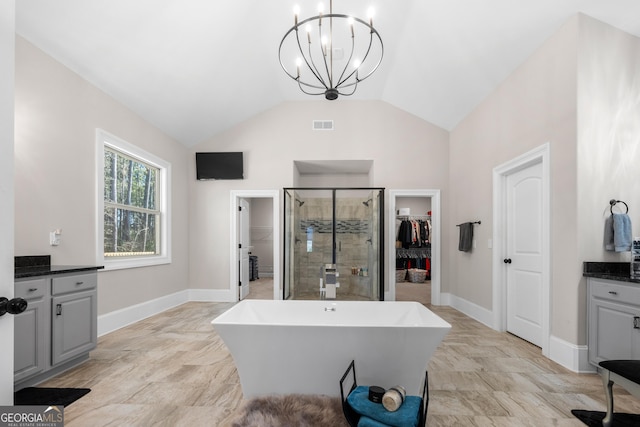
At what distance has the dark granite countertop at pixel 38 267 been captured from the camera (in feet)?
7.54

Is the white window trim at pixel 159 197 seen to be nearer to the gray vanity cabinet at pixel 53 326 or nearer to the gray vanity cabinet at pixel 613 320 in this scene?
the gray vanity cabinet at pixel 53 326

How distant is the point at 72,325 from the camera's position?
2.51 m

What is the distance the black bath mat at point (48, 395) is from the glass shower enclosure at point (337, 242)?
122 inches

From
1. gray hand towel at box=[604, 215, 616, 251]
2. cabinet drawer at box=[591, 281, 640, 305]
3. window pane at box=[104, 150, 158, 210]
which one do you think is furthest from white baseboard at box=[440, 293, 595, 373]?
window pane at box=[104, 150, 158, 210]

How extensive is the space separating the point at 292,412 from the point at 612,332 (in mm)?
2403

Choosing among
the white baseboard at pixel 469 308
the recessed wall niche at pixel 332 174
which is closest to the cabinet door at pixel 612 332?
the white baseboard at pixel 469 308

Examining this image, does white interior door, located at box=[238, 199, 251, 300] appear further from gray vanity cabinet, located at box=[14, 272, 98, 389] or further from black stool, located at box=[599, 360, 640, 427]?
black stool, located at box=[599, 360, 640, 427]

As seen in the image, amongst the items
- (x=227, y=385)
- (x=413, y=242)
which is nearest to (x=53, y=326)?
(x=227, y=385)

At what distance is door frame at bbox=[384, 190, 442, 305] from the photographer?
16.7 ft

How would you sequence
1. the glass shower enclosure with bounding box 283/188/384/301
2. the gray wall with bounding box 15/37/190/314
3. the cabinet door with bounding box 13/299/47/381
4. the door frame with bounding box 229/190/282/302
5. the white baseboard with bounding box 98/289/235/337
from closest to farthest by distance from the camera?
the cabinet door with bounding box 13/299/47/381, the gray wall with bounding box 15/37/190/314, the white baseboard with bounding box 98/289/235/337, the glass shower enclosure with bounding box 283/188/384/301, the door frame with bounding box 229/190/282/302

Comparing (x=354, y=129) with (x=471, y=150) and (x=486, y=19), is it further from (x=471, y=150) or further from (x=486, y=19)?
(x=486, y=19)

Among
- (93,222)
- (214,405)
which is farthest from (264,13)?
(214,405)

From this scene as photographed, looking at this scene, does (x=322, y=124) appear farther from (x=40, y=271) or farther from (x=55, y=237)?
(x=40, y=271)

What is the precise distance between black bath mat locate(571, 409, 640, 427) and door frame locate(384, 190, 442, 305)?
10.2 ft
